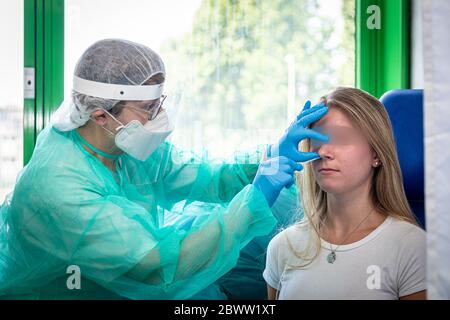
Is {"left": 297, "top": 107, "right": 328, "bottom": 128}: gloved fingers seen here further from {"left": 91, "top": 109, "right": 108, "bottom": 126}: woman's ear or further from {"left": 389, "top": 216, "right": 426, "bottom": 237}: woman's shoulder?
{"left": 91, "top": 109, "right": 108, "bottom": 126}: woman's ear

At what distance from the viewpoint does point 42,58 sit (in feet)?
7.84

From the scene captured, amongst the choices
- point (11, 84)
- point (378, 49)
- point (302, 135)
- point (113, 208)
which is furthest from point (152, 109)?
point (378, 49)

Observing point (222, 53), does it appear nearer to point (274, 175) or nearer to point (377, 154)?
point (274, 175)

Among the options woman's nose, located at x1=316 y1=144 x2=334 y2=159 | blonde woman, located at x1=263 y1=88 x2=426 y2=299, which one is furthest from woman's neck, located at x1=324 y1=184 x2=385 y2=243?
woman's nose, located at x1=316 y1=144 x2=334 y2=159

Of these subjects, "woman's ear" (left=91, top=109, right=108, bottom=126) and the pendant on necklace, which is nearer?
the pendant on necklace

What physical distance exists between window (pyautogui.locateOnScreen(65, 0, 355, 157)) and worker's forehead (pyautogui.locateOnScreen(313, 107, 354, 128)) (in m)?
0.97

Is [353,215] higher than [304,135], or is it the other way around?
[304,135]

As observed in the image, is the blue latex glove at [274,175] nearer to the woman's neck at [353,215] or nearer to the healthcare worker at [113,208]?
the healthcare worker at [113,208]

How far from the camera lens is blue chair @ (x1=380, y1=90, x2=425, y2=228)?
1719 mm

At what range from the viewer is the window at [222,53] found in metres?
2.45

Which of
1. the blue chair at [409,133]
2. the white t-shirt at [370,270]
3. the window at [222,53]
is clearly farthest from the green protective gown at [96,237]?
the window at [222,53]

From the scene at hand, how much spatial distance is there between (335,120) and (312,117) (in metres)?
0.06

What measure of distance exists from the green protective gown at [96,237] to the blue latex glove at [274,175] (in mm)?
38

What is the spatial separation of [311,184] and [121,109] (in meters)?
0.63
